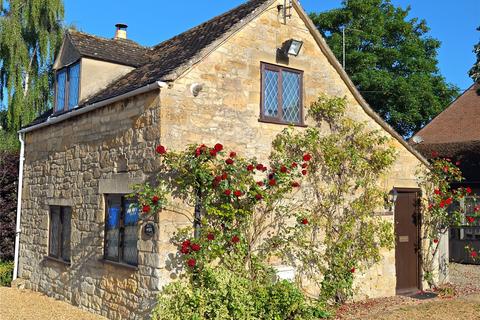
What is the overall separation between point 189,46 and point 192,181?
121 inches

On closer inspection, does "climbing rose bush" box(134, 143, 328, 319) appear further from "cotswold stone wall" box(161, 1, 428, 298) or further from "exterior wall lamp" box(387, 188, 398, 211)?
"exterior wall lamp" box(387, 188, 398, 211)

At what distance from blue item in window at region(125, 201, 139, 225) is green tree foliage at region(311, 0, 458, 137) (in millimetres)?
18974

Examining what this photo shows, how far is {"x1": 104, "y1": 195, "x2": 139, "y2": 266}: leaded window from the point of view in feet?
26.8

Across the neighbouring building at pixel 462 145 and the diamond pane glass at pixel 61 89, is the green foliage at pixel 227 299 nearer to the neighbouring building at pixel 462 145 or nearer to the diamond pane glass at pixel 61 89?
the diamond pane glass at pixel 61 89

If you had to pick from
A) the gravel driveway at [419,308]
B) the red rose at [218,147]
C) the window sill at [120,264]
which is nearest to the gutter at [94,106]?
the red rose at [218,147]

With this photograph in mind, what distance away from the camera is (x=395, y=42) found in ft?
92.0

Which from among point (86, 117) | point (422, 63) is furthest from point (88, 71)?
point (422, 63)

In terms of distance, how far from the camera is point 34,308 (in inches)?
373

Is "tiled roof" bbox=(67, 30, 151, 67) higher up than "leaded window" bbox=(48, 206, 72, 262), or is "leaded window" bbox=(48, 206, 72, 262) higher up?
"tiled roof" bbox=(67, 30, 151, 67)

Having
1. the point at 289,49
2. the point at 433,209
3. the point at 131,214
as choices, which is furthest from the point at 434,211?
the point at 131,214

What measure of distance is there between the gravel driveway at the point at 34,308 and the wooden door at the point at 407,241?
6425 millimetres

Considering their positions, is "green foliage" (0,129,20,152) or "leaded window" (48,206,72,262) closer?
"leaded window" (48,206,72,262)

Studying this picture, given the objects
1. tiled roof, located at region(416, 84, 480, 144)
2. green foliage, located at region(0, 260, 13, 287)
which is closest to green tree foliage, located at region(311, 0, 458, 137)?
tiled roof, located at region(416, 84, 480, 144)

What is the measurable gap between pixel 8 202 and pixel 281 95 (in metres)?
9.05
